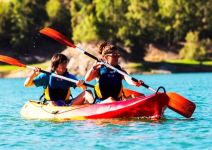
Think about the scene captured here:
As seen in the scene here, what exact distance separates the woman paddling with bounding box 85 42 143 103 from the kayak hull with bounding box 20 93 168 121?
411mm

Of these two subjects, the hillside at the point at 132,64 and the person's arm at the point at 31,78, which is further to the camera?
the hillside at the point at 132,64

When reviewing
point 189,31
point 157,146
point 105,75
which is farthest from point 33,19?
point 157,146

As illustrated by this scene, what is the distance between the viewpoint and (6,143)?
13.8 metres

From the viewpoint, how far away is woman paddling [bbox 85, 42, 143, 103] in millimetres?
16984

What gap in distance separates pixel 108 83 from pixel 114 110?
0.85m

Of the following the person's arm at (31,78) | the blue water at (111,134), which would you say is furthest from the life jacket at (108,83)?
the person's arm at (31,78)

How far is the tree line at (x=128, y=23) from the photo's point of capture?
223ft

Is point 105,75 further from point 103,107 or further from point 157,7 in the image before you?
point 157,7

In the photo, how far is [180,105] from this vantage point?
17172 millimetres

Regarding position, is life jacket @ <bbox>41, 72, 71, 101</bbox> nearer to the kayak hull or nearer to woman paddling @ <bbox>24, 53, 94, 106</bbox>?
woman paddling @ <bbox>24, 53, 94, 106</bbox>

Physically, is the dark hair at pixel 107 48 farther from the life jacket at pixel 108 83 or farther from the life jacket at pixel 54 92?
the life jacket at pixel 54 92

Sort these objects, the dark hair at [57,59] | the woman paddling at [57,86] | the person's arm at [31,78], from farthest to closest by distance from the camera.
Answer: the woman paddling at [57,86] → the person's arm at [31,78] → the dark hair at [57,59]

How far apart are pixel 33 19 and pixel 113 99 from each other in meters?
61.5

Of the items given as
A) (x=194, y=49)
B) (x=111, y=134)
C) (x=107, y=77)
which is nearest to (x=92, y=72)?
(x=107, y=77)
